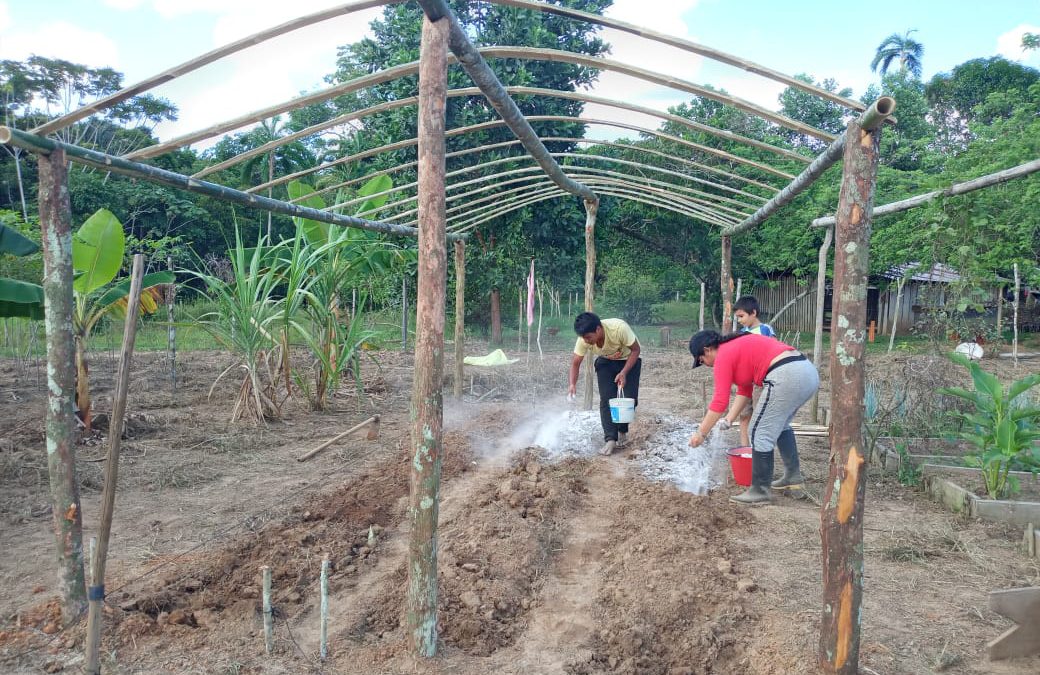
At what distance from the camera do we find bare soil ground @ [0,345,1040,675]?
290cm

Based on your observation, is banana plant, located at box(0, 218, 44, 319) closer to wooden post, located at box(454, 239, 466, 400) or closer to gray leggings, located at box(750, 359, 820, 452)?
wooden post, located at box(454, 239, 466, 400)

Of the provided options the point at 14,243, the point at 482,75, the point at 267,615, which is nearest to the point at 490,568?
the point at 267,615

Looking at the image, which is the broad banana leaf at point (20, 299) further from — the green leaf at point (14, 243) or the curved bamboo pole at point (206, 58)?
the curved bamboo pole at point (206, 58)

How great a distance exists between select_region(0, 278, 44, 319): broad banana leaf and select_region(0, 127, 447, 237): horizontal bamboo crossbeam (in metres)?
2.46

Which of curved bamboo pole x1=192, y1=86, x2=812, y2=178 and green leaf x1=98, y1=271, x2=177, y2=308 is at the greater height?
curved bamboo pole x1=192, y1=86, x2=812, y2=178

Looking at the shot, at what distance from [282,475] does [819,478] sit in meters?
4.43

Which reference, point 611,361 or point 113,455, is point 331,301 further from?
point 113,455

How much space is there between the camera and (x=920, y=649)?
2.94 metres

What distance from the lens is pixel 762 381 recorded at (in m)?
5.08

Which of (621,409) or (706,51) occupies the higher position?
(706,51)

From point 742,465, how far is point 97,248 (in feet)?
18.8

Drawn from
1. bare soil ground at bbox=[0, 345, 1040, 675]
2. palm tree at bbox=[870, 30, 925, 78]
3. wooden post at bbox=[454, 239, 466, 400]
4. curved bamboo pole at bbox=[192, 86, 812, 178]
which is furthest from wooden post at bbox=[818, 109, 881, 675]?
palm tree at bbox=[870, 30, 925, 78]

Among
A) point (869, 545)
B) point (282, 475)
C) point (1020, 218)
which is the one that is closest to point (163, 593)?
point (282, 475)

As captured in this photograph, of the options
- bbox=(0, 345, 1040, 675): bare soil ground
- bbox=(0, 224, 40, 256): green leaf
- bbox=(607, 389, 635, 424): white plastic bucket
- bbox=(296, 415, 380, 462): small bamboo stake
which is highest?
bbox=(0, 224, 40, 256): green leaf
